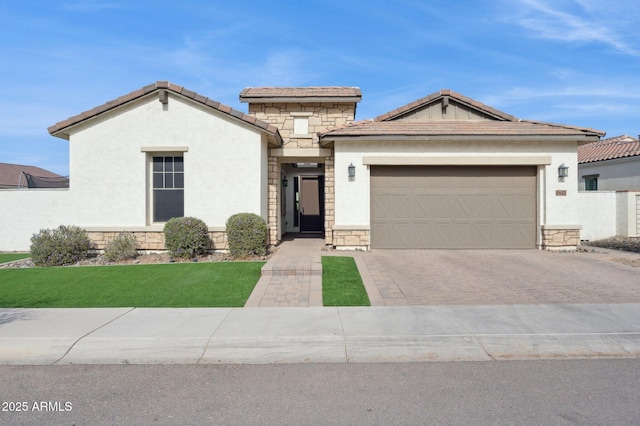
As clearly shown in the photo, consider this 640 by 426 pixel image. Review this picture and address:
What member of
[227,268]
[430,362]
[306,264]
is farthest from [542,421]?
[227,268]

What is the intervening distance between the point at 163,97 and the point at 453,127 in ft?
29.9

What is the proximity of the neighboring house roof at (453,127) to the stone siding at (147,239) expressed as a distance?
448 cm

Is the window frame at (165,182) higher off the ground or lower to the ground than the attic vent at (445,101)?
lower

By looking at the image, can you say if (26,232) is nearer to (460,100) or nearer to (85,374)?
(85,374)

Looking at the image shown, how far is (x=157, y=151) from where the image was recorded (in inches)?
472

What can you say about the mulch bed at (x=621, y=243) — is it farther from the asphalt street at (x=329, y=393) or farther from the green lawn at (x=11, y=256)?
the green lawn at (x=11, y=256)

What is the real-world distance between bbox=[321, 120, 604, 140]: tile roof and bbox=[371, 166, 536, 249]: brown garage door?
3.63 feet

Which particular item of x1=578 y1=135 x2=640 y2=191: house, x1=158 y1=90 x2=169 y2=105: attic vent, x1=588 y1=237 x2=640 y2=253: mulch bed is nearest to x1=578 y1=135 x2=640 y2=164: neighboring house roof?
x1=578 y1=135 x2=640 y2=191: house

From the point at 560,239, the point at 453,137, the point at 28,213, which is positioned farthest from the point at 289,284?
the point at 28,213

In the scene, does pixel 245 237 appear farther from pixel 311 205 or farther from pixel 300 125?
pixel 311 205

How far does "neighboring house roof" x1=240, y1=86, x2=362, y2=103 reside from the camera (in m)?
13.7

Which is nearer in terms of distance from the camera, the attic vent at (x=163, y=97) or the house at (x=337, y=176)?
the attic vent at (x=163, y=97)

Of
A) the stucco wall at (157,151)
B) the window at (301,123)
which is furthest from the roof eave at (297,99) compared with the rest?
the stucco wall at (157,151)

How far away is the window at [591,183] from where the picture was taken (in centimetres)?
2125
